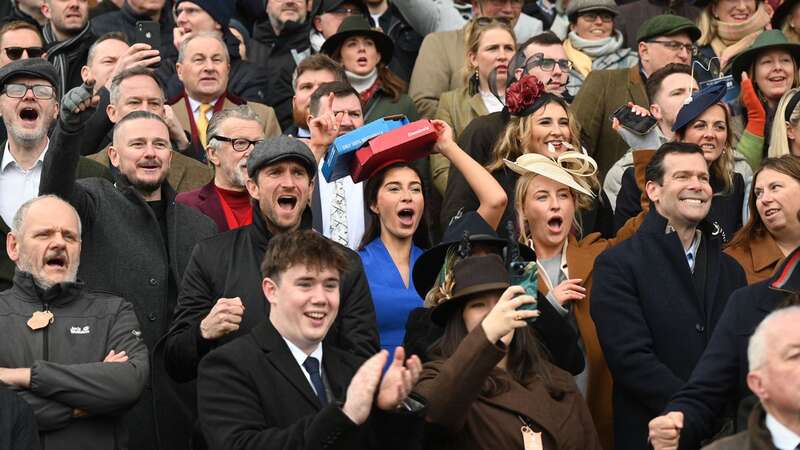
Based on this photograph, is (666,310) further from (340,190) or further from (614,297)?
(340,190)

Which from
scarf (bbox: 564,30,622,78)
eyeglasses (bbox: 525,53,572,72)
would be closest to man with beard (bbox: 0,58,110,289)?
eyeglasses (bbox: 525,53,572,72)

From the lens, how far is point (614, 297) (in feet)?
30.8

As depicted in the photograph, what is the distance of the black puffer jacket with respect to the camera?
8.46 meters

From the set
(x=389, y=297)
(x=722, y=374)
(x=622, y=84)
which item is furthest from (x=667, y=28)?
(x=722, y=374)

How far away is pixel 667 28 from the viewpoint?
1268 cm

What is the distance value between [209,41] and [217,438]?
16.6 feet

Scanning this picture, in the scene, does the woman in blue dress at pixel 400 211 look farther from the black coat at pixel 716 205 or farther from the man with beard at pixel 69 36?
the man with beard at pixel 69 36

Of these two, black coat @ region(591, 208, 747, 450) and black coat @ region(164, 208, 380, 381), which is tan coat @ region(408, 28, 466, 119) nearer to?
black coat @ region(591, 208, 747, 450)

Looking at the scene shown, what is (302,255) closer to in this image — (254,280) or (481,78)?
(254,280)

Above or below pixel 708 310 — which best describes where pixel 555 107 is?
above

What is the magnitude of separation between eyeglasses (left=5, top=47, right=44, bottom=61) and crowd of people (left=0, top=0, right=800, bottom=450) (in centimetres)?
2

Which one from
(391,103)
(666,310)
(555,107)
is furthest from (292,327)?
(391,103)

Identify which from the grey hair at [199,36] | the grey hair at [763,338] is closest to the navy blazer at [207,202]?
the grey hair at [199,36]

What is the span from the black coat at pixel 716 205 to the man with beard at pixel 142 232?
8.37ft
